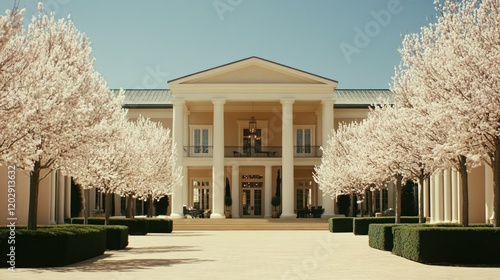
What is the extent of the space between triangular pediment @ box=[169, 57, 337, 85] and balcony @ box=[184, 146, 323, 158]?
242 inches

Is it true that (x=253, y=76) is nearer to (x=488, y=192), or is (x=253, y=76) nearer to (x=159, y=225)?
(x=159, y=225)

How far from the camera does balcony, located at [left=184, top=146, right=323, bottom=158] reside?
55.5 metres

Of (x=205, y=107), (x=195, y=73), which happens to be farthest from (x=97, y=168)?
(x=205, y=107)

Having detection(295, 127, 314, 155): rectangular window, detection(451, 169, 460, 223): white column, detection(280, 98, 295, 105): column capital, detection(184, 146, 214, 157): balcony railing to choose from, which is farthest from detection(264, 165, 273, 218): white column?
detection(451, 169, 460, 223): white column

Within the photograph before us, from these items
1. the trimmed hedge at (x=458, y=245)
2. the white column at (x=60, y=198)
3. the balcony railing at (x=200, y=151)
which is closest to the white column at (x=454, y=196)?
the trimmed hedge at (x=458, y=245)

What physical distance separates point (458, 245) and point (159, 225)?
23.4 meters

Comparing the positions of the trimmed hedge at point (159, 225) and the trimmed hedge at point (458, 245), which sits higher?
the trimmed hedge at point (458, 245)

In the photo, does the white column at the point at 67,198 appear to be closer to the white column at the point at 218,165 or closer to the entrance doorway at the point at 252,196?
the white column at the point at 218,165

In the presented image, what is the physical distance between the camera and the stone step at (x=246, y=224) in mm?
44750

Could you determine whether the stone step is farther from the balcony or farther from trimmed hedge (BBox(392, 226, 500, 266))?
trimmed hedge (BBox(392, 226, 500, 266))

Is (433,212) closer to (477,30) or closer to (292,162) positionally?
(292,162)

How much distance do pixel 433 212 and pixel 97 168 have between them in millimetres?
19669

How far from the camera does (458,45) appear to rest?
1822 centimetres

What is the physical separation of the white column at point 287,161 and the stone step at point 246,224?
282 cm
